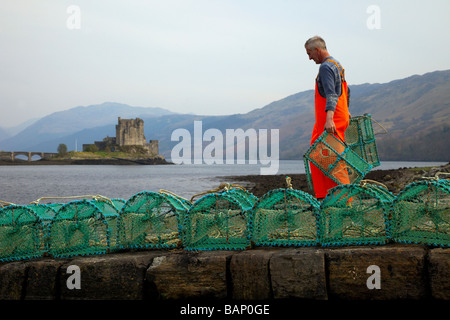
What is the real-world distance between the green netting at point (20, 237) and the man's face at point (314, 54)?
369cm

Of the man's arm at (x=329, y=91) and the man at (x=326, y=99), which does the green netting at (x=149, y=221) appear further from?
the man's arm at (x=329, y=91)

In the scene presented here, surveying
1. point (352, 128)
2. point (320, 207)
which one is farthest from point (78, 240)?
point (352, 128)

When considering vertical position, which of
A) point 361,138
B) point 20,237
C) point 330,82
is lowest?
point 20,237

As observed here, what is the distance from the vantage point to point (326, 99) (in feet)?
18.0

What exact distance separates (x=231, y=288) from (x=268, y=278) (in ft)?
1.18

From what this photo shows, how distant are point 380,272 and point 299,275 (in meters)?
0.67

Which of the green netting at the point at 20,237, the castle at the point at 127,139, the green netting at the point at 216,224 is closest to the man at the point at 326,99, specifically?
the green netting at the point at 216,224

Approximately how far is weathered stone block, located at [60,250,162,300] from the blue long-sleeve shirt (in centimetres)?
277

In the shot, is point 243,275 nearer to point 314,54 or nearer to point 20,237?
point 20,237

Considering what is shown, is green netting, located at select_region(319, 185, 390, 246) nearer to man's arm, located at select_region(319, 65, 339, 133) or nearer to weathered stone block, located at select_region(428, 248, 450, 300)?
weathered stone block, located at select_region(428, 248, 450, 300)

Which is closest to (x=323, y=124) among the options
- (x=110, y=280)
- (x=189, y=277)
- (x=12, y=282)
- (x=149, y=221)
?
(x=149, y=221)
